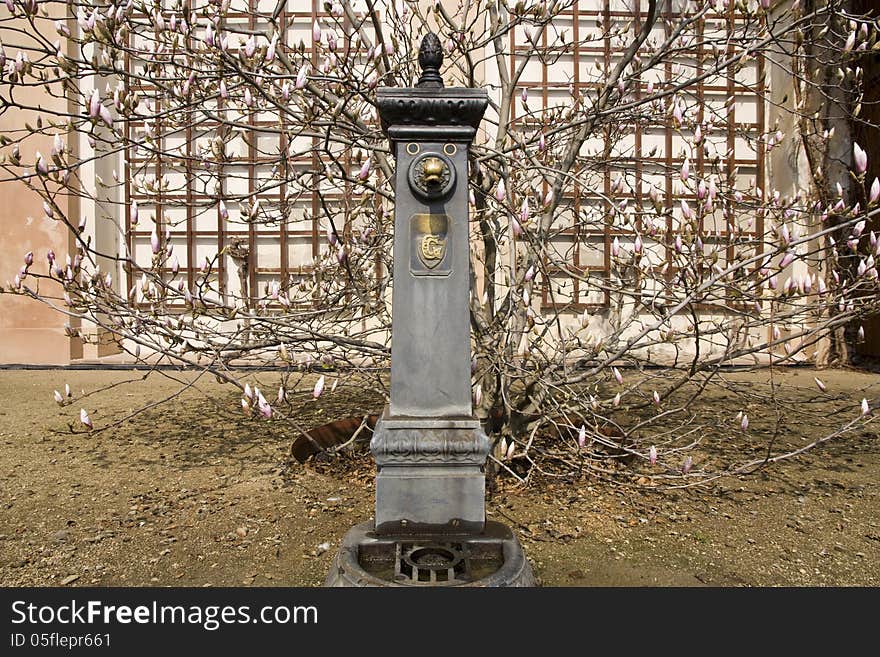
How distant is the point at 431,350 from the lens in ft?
8.91

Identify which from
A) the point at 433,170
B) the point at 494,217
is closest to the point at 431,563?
the point at 433,170

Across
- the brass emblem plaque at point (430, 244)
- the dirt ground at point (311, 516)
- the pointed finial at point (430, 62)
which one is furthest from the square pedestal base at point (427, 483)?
the pointed finial at point (430, 62)

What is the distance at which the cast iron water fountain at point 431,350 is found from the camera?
2.63 m

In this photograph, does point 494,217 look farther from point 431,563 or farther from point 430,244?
point 431,563

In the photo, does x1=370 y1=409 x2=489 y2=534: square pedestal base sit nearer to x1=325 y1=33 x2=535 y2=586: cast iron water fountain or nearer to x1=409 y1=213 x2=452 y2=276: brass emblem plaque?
x1=325 y1=33 x2=535 y2=586: cast iron water fountain

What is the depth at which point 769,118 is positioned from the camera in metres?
8.15

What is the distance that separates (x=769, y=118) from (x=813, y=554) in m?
6.95

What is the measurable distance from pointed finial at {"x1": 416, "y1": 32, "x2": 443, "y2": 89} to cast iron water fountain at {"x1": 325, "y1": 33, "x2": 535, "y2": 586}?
0.04ft

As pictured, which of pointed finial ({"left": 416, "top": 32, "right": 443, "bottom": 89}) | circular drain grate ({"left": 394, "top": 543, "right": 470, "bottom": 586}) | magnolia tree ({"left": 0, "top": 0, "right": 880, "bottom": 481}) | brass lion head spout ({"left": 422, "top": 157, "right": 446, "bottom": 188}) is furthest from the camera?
magnolia tree ({"left": 0, "top": 0, "right": 880, "bottom": 481})

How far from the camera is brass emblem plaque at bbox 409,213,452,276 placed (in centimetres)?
269

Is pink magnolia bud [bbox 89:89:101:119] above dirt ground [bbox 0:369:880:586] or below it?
above

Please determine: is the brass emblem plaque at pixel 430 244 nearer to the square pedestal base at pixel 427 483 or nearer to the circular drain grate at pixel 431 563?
the square pedestal base at pixel 427 483

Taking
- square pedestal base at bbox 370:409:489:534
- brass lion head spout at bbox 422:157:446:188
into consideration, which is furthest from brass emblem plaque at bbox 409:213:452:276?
square pedestal base at bbox 370:409:489:534

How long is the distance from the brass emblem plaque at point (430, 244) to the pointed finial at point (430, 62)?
23.6 inches
